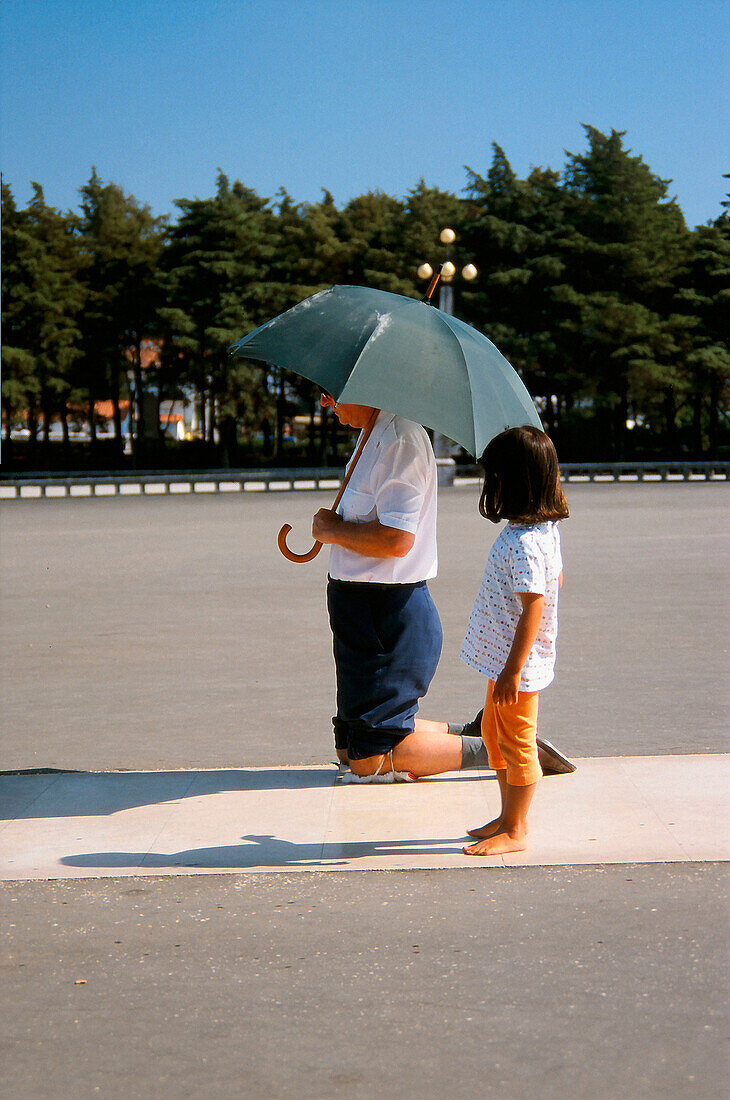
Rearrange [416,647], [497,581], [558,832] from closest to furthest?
1. [497,581]
2. [558,832]
3. [416,647]

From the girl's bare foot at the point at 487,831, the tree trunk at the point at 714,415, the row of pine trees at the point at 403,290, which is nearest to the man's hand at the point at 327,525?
the girl's bare foot at the point at 487,831

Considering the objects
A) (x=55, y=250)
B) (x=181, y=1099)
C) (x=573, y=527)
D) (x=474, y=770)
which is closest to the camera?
(x=181, y=1099)

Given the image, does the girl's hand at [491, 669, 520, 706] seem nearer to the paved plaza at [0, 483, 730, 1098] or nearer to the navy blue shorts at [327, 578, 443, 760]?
the paved plaza at [0, 483, 730, 1098]

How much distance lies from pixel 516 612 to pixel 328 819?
116cm

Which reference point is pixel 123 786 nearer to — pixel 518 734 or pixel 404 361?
pixel 518 734

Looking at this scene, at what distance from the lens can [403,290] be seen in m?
49.2

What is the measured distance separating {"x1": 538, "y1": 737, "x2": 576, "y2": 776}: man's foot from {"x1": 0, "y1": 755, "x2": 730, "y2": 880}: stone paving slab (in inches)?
1.6

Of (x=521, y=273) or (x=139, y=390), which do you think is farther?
(x=139, y=390)

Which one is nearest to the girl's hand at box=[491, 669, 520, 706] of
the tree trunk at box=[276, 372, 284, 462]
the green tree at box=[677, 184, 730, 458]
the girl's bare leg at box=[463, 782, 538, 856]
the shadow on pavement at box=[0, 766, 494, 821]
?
the girl's bare leg at box=[463, 782, 538, 856]

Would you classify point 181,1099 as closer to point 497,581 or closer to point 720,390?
point 497,581

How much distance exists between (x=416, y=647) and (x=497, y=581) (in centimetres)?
82

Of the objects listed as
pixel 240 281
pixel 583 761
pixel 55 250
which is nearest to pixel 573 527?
pixel 583 761

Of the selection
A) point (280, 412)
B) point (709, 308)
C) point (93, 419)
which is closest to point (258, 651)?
point (280, 412)

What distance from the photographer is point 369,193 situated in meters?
58.4
